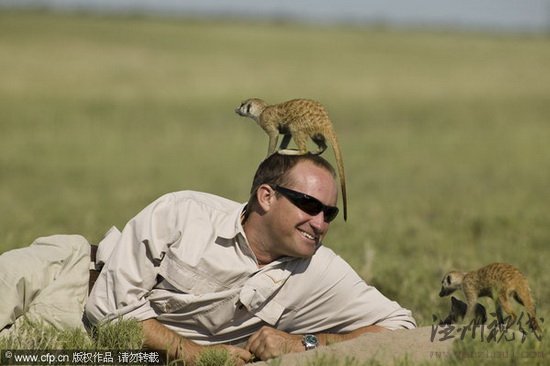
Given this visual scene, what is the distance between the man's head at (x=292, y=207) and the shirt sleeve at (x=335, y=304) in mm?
199

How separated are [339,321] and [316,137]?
1.26 metres

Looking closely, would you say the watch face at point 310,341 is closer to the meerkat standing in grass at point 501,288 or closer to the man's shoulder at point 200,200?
the man's shoulder at point 200,200

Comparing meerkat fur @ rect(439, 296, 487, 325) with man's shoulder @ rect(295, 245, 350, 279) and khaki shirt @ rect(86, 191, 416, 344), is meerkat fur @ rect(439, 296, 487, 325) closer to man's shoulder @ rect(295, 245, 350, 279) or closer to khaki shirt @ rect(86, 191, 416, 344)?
khaki shirt @ rect(86, 191, 416, 344)

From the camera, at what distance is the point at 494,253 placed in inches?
424

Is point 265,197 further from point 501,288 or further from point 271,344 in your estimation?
point 501,288

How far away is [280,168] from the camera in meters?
5.77

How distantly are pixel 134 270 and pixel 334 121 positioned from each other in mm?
28101

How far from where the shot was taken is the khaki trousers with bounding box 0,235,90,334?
5.59m

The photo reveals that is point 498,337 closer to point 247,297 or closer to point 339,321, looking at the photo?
point 339,321

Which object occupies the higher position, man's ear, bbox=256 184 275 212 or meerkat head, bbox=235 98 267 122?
meerkat head, bbox=235 98 267 122

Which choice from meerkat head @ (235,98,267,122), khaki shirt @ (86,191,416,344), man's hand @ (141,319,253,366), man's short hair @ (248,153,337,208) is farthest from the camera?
meerkat head @ (235,98,267,122)

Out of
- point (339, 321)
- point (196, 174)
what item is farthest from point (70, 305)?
point (196, 174)

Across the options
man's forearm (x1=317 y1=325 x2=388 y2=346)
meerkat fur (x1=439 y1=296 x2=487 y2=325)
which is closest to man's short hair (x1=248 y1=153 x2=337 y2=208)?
man's forearm (x1=317 y1=325 x2=388 y2=346)

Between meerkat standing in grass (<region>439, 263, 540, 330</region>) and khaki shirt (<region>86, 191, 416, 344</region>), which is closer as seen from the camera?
khaki shirt (<region>86, 191, 416, 344</region>)
